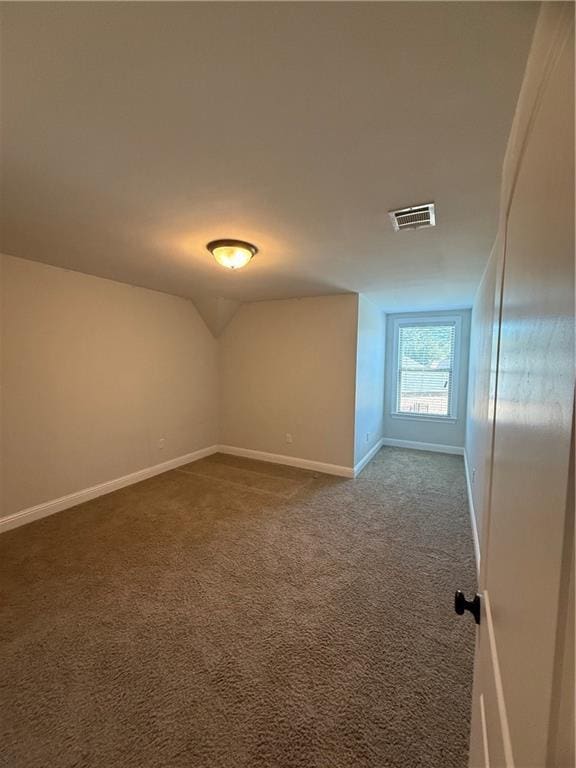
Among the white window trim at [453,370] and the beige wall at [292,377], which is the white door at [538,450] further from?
the white window trim at [453,370]

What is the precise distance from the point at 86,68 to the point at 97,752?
7.55 feet

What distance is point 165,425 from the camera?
411cm

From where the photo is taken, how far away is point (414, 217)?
1.83m

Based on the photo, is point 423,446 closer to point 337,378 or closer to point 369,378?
point 369,378

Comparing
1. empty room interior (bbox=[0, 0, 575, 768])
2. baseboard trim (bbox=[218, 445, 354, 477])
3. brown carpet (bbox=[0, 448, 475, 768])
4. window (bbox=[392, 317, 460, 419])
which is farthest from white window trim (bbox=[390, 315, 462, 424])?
brown carpet (bbox=[0, 448, 475, 768])

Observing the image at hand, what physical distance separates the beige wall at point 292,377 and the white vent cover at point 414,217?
1.94m

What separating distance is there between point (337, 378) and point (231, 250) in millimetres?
2192

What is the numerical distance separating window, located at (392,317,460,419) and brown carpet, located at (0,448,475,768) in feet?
7.70

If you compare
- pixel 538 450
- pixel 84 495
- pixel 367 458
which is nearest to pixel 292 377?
pixel 367 458

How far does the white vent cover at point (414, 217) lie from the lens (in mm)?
1741

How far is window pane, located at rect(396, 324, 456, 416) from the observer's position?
5.03m

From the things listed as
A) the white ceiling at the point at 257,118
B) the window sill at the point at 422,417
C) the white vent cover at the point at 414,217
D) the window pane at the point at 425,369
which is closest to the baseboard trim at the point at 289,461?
the window sill at the point at 422,417

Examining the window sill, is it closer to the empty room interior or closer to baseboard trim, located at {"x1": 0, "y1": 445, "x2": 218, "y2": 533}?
the empty room interior

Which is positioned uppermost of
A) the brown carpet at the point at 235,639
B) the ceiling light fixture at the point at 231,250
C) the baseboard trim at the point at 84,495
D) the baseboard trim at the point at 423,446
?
the ceiling light fixture at the point at 231,250
